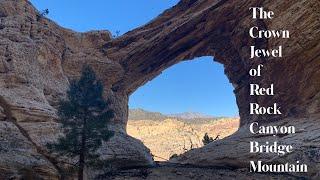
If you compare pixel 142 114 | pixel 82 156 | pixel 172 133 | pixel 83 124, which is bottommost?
pixel 82 156

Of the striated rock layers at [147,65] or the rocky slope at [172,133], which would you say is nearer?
the striated rock layers at [147,65]

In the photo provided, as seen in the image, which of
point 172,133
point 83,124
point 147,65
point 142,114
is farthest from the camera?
point 142,114

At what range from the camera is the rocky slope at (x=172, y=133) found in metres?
115

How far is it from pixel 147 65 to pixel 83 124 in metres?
21.5

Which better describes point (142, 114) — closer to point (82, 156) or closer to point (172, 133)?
point (172, 133)

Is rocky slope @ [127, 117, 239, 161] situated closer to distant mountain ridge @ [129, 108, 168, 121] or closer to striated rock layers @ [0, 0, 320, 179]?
distant mountain ridge @ [129, 108, 168, 121]

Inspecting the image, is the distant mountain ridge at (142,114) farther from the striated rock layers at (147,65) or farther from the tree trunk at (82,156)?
the tree trunk at (82,156)

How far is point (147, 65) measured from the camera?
48750mm

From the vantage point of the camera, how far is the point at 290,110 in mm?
35500

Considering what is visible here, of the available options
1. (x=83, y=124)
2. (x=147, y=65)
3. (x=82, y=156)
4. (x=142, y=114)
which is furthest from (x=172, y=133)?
(x=82, y=156)

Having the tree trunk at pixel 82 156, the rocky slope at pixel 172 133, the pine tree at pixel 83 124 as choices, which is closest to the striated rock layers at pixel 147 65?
the pine tree at pixel 83 124

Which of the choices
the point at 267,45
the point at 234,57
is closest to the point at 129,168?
the point at 267,45

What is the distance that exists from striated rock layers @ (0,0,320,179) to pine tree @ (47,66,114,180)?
221 centimetres

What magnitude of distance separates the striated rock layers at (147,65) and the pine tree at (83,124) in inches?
87.0
